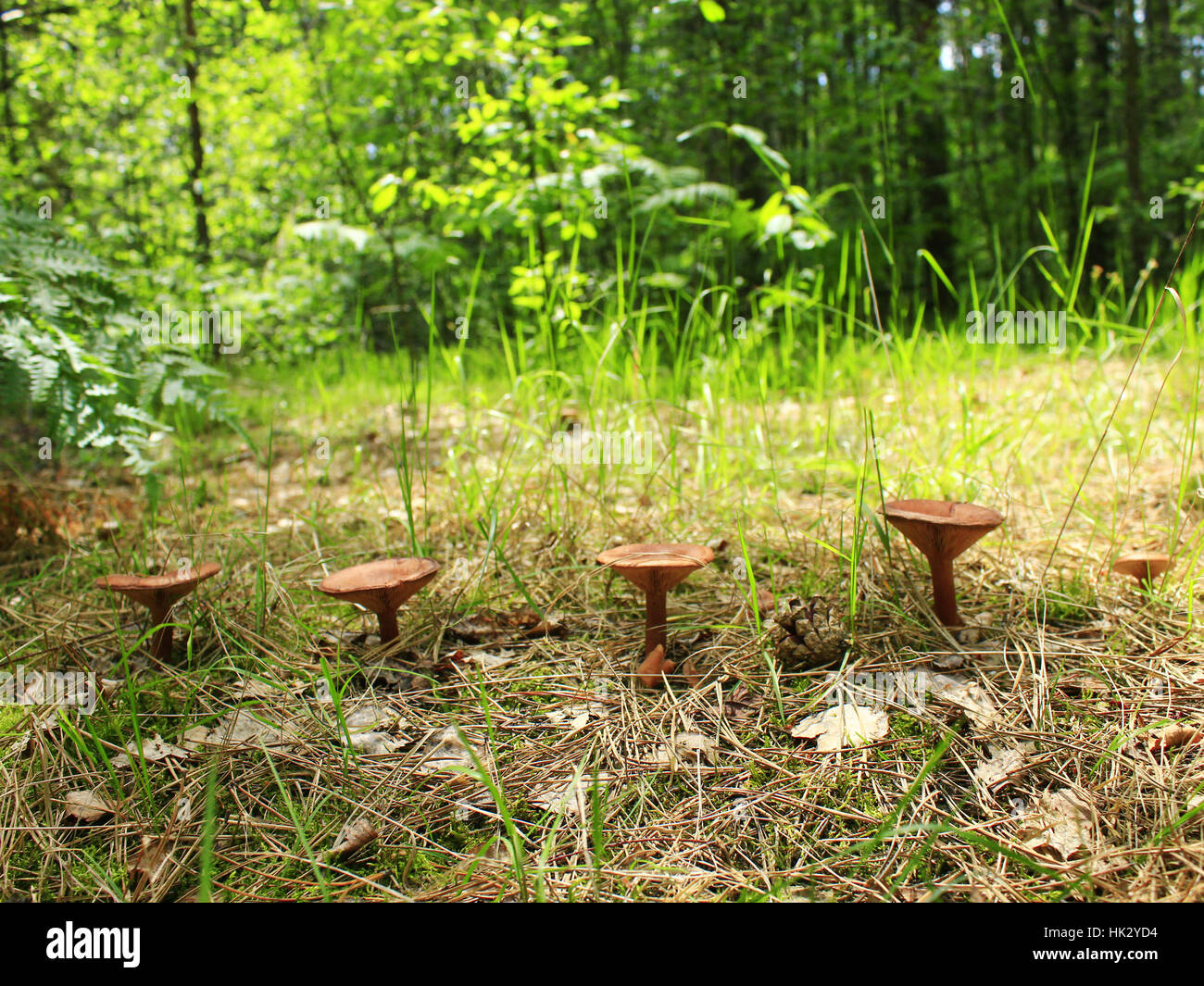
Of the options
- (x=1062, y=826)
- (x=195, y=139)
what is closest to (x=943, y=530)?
(x=1062, y=826)

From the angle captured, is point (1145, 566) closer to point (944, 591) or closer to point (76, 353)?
point (944, 591)

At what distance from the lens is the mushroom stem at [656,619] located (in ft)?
5.13

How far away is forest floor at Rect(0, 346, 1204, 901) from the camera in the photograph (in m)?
1.09

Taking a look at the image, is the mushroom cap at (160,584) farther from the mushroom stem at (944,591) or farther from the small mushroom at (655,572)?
the mushroom stem at (944,591)

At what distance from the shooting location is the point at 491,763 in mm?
1332

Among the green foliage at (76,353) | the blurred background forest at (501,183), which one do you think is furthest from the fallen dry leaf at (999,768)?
the green foliage at (76,353)

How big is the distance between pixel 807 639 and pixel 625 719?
485 millimetres

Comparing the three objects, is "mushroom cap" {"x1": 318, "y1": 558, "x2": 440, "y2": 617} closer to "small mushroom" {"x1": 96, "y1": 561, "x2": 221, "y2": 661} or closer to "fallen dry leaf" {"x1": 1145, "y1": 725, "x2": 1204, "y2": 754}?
"small mushroom" {"x1": 96, "y1": 561, "x2": 221, "y2": 661}

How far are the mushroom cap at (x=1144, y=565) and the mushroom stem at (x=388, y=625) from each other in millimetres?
1852

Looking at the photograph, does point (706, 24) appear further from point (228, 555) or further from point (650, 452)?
point (228, 555)

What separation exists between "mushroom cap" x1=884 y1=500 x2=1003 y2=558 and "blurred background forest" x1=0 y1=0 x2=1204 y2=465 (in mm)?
915

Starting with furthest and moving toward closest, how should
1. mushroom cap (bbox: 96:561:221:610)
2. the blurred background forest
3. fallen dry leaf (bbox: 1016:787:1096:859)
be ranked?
the blurred background forest < mushroom cap (bbox: 96:561:221:610) < fallen dry leaf (bbox: 1016:787:1096:859)

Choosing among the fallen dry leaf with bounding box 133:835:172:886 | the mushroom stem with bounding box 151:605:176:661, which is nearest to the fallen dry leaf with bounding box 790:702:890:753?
the fallen dry leaf with bounding box 133:835:172:886

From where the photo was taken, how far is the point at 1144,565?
5.28 feet
